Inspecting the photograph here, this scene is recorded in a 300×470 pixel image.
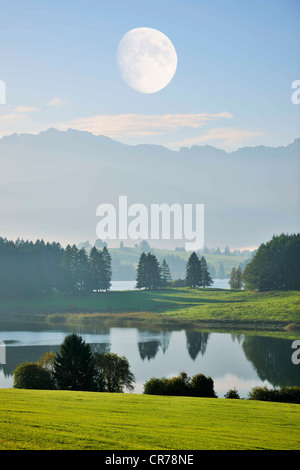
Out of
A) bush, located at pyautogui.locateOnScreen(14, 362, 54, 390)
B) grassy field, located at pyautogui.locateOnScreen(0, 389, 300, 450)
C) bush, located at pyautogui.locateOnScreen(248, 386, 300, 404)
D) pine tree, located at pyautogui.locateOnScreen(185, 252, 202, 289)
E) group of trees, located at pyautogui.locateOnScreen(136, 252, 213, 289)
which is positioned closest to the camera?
grassy field, located at pyautogui.locateOnScreen(0, 389, 300, 450)

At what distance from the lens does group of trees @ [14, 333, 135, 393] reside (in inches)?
1475

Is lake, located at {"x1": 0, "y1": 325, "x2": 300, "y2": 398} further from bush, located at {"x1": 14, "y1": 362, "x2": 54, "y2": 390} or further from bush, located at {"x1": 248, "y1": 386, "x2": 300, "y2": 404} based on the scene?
bush, located at {"x1": 14, "y1": 362, "x2": 54, "y2": 390}

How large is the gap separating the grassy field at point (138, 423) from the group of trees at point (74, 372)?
680 centimetres

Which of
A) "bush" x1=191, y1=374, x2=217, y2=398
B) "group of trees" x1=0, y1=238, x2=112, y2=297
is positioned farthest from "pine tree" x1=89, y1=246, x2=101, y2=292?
"bush" x1=191, y1=374, x2=217, y2=398

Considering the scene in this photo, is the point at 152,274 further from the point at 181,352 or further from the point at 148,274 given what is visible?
the point at 181,352

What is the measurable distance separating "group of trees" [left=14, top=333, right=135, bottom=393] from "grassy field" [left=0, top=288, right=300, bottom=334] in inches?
1797

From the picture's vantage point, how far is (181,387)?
36.5m

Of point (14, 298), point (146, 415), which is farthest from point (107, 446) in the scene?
point (14, 298)

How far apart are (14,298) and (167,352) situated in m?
62.4

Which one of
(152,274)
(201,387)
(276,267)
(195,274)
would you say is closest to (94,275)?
(152,274)

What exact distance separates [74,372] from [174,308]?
211ft

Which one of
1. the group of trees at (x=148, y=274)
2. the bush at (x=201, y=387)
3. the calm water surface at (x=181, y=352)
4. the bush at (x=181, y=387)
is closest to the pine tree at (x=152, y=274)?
the group of trees at (x=148, y=274)

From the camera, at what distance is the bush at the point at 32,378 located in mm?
37125
